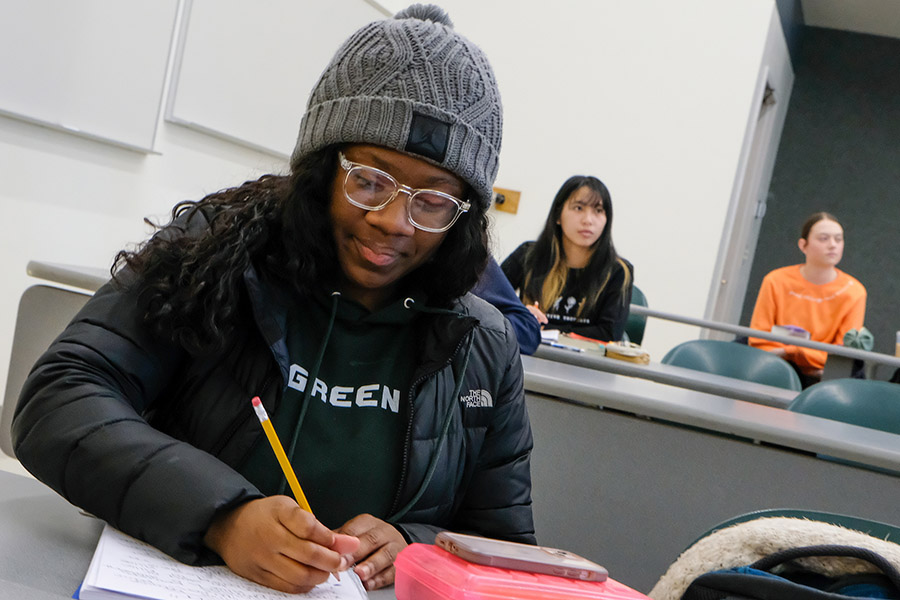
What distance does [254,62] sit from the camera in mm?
4340

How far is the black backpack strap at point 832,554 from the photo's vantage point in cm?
76

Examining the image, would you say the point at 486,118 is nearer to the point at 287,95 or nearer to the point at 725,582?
the point at 725,582

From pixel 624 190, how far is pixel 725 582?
17.0 ft

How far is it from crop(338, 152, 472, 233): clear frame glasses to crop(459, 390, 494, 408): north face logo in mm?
221

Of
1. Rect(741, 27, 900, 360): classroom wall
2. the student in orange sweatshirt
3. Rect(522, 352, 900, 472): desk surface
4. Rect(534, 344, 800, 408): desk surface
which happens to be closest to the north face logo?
Rect(522, 352, 900, 472): desk surface

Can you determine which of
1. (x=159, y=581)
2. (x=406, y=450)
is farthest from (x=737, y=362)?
(x=159, y=581)

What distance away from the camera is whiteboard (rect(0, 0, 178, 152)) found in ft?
10.2

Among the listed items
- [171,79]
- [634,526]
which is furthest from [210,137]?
[634,526]

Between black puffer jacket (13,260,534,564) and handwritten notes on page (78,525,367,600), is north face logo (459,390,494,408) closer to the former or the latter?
black puffer jacket (13,260,534,564)

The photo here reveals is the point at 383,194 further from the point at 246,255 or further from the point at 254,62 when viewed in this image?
the point at 254,62

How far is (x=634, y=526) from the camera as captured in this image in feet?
5.72

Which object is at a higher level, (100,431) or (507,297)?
(507,297)

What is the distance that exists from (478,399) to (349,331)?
190 millimetres

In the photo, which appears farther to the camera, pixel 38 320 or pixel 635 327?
pixel 635 327
